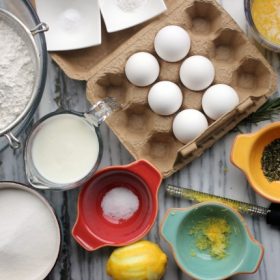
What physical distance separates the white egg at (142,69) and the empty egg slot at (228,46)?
0.43ft

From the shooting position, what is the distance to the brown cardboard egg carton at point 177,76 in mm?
1146

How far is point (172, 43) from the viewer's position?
1.12 m

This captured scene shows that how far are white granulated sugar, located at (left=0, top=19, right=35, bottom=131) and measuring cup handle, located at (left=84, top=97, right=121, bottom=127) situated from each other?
0.13 m

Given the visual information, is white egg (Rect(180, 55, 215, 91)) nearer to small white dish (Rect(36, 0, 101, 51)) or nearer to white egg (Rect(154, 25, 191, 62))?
white egg (Rect(154, 25, 191, 62))

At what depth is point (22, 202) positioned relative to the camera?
45.3 inches

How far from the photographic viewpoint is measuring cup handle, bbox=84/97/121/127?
1106mm

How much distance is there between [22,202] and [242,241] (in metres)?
0.45

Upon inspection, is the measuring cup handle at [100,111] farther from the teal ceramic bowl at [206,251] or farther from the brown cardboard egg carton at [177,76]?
the teal ceramic bowl at [206,251]

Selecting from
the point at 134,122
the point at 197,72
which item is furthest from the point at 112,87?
the point at 197,72

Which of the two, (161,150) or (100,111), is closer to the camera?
(100,111)

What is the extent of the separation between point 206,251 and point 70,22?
1.80 feet

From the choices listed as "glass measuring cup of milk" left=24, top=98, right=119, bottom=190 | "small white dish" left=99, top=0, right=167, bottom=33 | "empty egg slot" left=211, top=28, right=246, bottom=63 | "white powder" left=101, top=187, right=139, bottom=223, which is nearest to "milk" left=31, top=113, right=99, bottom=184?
"glass measuring cup of milk" left=24, top=98, right=119, bottom=190

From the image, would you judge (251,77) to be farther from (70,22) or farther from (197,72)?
(70,22)

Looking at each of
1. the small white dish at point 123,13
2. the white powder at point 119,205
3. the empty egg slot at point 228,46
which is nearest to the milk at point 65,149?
the white powder at point 119,205
